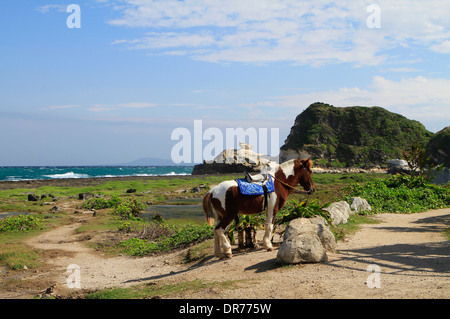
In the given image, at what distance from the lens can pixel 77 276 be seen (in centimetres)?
1260

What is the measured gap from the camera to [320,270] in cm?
933

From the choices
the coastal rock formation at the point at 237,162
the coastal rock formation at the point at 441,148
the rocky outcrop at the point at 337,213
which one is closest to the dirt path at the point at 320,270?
the rocky outcrop at the point at 337,213

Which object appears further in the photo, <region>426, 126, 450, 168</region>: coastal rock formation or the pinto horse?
<region>426, 126, 450, 168</region>: coastal rock formation

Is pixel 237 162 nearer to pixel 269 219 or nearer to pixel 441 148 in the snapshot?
pixel 441 148

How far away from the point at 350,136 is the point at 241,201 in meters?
92.2

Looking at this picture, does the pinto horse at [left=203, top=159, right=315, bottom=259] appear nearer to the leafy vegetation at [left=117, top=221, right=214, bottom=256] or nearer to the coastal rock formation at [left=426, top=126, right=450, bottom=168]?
the leafy vegetation at [left=117, top=221, right=214, bottom=256]

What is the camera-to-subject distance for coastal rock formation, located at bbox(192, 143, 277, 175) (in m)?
94.3

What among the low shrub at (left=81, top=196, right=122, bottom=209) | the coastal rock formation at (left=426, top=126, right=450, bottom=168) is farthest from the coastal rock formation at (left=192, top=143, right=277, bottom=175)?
the low shrub at (left=81, top=196, right=122, bottom=209)

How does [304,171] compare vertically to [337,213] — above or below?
above

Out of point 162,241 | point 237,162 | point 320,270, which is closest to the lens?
point 320,270

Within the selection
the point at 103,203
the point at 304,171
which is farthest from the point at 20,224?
the point at 304,171

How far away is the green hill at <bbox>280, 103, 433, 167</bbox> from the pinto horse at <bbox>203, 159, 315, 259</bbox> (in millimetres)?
78988
